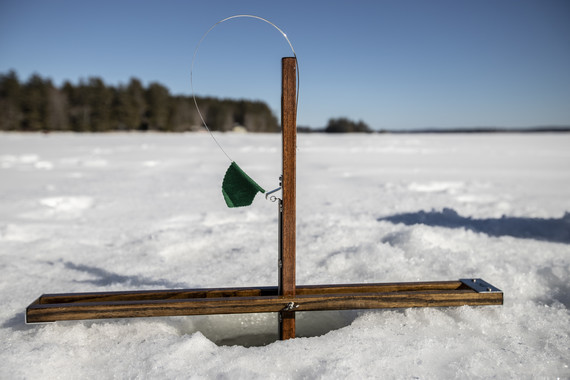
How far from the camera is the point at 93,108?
3478 cm

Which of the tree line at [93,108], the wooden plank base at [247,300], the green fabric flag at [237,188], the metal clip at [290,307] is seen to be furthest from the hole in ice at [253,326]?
the tree line at [93,108]

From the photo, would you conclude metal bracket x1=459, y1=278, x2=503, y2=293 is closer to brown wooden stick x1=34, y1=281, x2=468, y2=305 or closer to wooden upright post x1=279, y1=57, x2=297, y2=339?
brown wooden stick x1=34, y1=281, x2=468, y2=305

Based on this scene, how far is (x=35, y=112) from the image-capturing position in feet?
107

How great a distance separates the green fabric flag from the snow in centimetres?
64

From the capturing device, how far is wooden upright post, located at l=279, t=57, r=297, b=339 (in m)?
1.56

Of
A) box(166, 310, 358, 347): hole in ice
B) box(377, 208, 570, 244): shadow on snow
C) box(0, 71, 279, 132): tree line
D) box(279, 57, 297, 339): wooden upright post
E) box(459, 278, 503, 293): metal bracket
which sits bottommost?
box(166, 310, 358, 347): hole in ice

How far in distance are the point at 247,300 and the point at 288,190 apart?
0.52m

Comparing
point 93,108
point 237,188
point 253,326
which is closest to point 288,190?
point 237,188

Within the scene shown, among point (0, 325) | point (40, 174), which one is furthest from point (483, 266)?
point (40, 174)

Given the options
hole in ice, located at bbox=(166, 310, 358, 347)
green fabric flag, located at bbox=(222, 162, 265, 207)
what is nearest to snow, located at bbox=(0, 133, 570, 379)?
hole in ice, located at bbox=(166, 310, 358, 347)

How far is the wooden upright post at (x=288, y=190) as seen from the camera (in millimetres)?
1562

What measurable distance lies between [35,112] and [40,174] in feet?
101

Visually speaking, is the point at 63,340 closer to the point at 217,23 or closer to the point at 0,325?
the point at 0,325

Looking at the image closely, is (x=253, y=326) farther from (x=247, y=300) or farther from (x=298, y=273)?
(x=298, y=273)
